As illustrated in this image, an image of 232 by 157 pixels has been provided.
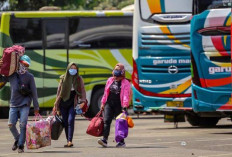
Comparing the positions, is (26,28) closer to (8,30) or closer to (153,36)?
(8,30)

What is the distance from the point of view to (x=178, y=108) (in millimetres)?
25047

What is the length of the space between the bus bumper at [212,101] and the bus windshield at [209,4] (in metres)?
1.94

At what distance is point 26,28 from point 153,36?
23.6ft

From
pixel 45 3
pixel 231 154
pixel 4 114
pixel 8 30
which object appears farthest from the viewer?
pixel 45 3

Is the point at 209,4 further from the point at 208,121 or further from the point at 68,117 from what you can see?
the point at 68,117

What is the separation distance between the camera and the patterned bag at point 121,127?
18.3 meters

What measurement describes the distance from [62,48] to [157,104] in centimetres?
694

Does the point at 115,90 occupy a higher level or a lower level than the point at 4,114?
higher

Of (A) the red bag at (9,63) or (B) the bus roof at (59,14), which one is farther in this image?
(B) the bus roof at (59,14)

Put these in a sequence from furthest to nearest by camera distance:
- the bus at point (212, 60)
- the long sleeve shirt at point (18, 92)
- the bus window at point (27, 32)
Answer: the bus window at point (27, 32) < the bus at point (212, 60) < the long sleeve shirt at point (18, 92)

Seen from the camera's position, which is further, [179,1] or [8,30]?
[8,30]

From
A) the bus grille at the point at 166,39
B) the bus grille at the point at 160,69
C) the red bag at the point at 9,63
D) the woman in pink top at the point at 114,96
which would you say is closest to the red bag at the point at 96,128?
the woman in pink top at the point at 114,96

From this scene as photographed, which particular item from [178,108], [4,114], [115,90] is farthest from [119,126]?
[4,114]

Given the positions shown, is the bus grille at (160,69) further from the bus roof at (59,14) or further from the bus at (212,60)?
the bus roof at (59,14)
